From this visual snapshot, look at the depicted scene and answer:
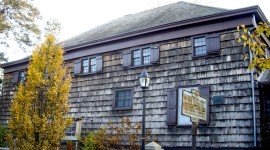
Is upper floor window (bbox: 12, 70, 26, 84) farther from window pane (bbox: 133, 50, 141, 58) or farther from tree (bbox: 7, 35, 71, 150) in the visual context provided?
window pane (bbox: 133, 50, 141, 58)

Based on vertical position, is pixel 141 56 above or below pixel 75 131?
above

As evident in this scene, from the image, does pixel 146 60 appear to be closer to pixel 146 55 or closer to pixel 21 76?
pixel 146 55

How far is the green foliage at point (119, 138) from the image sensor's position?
43.7 ft

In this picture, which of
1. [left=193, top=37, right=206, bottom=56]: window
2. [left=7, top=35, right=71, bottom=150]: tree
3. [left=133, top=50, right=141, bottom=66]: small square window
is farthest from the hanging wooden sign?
[left=133, top=50, right=141, bottom=66]: small square window

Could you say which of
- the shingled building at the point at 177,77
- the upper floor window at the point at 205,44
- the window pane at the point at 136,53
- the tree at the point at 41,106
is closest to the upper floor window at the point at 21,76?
the shingled building at the point at 177,77

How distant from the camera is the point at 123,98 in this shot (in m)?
15.2

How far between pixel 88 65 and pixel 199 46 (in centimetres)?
704

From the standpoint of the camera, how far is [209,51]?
12.5 metres

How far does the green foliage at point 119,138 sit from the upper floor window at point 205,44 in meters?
4.18

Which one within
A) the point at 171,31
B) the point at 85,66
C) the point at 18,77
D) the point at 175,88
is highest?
the point at 171,31

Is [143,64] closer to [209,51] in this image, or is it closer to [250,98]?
[209,51]

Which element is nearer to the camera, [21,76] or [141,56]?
[141,56]

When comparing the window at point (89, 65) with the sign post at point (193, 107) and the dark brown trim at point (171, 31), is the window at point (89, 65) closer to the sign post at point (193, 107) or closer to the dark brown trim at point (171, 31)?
the dark brown trim at point (171, 31)

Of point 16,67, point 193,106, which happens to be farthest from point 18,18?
point 193,106
